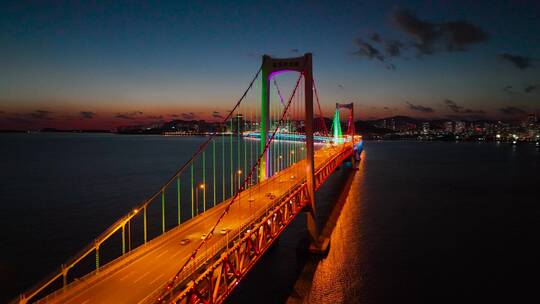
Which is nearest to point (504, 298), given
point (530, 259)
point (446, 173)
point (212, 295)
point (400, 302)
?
point (400, 302)

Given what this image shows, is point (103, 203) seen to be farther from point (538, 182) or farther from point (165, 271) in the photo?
point (538, 182)

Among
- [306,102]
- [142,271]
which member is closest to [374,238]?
[306,102]

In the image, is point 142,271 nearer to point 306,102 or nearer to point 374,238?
point 306,102

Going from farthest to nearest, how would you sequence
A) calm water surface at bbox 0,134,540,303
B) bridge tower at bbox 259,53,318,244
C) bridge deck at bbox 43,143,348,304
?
bridge tower at bbox 259,53,318,244, calm water surface at bbox 0,134,540,303, bridge deck at bbox 43,143,348,304

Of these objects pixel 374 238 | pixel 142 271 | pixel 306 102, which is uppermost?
pixel 306 102

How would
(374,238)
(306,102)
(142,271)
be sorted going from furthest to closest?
(374,238), (306,102), (142,271)

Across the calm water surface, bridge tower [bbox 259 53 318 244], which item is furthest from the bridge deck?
bridge tower [bbox 259 53 318 244]

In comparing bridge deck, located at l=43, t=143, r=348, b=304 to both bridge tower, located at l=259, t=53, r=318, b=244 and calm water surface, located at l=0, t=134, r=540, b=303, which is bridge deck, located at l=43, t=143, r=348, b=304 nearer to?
calm water surface, located at l=0, t=134, r=540, b=303

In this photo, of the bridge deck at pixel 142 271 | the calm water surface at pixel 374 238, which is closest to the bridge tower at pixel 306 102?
the calm water surface at pixel 374 238
